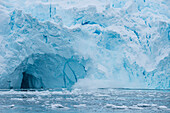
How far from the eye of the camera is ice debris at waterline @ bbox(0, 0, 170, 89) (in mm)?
26562

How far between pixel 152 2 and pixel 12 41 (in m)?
18.4

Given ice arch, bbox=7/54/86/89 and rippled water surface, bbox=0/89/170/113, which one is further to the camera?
ice arch, bbox=7/54/86/89

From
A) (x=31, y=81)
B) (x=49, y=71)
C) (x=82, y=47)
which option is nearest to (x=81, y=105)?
(x=49, y=71)

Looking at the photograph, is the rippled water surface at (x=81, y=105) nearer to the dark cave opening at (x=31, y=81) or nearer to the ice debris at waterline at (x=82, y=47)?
the ice debris at waterline at (x=82, y=47)

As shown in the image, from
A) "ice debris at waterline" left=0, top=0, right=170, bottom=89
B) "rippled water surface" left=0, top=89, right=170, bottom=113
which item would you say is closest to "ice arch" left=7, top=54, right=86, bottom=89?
"ice debris at waterline" left=0, top=0, right=170, bottom=89

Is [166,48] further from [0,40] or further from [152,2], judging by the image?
[0,40]

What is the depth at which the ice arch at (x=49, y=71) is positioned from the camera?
27.2 meters

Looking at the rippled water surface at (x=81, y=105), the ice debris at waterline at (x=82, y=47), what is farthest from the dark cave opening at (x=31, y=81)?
the rippled water surface at (x=81, y=105)

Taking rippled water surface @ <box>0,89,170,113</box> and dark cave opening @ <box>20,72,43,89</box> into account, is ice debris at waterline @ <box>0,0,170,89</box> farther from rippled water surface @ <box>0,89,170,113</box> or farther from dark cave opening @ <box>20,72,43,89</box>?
rippled water surface @ <box>0,89,170,113</box>

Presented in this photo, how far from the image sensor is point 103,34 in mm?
29875

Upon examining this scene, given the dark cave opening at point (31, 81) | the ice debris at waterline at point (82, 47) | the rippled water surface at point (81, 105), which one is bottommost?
the rippled water surface at point (81, 105)

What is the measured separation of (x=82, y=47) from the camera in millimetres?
29109

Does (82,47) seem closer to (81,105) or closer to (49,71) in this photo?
(49,71)

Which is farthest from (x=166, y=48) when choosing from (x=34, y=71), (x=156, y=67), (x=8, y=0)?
(x=8, y=0)
